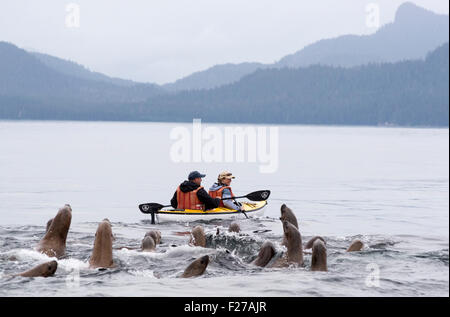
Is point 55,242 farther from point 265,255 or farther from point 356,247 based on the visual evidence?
point 356,247

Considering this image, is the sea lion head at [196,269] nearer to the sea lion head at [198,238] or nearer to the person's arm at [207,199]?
the sea lion head at [198,238]

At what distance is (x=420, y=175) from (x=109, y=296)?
46.7 metres

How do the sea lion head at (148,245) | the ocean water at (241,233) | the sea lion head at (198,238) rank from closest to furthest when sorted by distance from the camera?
the ocean water at (241,233), the sea lion head at (148,245), the sea lion head at (198,238)

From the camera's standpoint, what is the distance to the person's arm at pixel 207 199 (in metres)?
23.8

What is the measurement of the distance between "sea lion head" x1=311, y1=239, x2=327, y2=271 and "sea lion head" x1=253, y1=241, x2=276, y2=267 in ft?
3.23

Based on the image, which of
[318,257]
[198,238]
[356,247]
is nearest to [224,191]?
[356,247]

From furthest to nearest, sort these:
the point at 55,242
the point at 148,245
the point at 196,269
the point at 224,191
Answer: the point at 224,191
the point at 148,245
the point at 55,242
the point at 196,269

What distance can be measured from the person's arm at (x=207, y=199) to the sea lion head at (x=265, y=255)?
33.1 ft

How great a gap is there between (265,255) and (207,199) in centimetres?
1035

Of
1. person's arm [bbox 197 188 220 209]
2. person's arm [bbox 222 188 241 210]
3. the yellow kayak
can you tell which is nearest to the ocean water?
the yellow kayak

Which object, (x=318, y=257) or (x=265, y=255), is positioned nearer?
(x=318, y=257)

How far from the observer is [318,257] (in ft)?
41.5

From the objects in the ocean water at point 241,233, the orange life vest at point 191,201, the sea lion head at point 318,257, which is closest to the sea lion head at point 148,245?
the ocean water at point 241,233

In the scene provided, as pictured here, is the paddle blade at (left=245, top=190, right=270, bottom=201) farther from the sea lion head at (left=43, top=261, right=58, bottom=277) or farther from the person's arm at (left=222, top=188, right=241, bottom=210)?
the sea lion head at (left=43, top=261, right=58, bottom=277)
